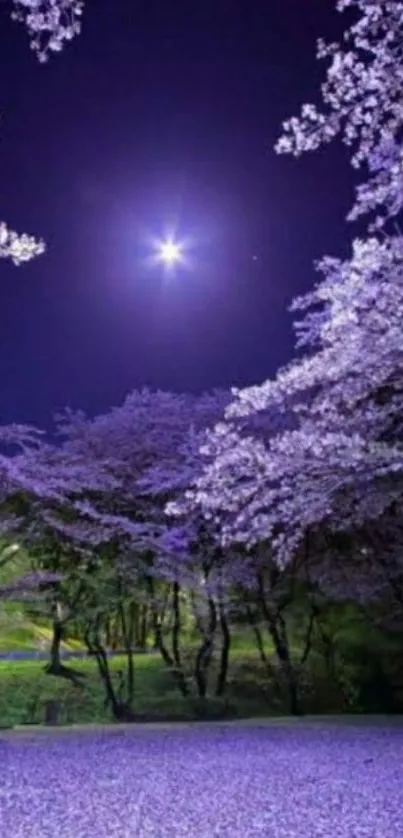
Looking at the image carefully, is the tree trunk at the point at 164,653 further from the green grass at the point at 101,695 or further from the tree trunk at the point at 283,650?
the tree trunk at the point at 283,650

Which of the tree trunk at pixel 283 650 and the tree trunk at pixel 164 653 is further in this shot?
the tree trunk at pixel 164 653

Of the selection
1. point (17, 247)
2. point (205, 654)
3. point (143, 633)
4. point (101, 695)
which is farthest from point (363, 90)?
point (143, 633)

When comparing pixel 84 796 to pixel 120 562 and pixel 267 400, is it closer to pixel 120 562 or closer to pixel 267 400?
pixel 267 400

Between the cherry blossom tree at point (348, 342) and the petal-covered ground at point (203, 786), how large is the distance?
5.79 feet

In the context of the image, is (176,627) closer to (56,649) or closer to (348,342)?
(56,649)

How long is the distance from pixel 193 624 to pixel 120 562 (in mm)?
2356

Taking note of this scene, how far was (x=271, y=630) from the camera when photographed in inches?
460

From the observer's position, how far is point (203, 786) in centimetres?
447

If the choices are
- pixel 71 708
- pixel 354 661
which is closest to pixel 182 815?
pixel 71 708

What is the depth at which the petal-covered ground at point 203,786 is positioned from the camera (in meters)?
3.33

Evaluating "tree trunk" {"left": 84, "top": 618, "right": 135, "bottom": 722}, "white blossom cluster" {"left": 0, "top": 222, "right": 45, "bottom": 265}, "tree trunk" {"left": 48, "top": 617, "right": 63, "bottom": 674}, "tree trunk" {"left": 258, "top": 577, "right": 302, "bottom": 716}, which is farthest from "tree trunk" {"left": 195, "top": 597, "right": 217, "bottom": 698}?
"white blossom cluster" {"left": 0, "top": 222, "right": 45, "bottom": 265}

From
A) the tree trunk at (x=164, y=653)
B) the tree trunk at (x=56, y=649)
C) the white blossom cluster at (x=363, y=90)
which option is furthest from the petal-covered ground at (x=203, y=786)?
the tree trunk at (x=56, y=649)

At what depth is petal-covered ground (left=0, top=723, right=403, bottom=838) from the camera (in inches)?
131

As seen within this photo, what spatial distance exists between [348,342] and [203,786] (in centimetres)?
284
